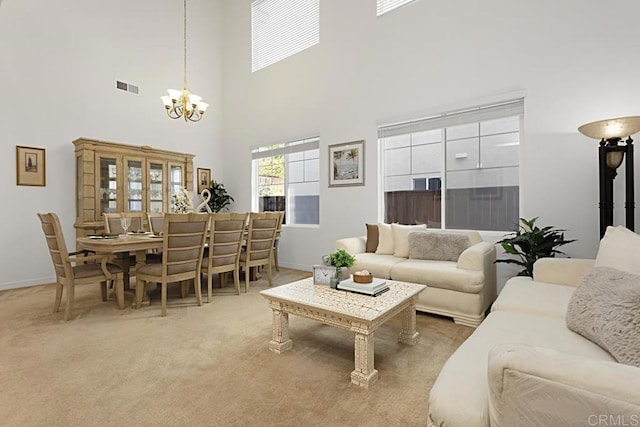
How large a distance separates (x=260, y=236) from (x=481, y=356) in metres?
3.18

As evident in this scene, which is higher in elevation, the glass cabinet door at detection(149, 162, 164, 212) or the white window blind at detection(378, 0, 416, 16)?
the white window blind at detection(378, 0, 416, 16)

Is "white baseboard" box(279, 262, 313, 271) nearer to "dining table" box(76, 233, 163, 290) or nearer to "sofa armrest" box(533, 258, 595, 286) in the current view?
"dining table" box(76, 233, 163, 290)


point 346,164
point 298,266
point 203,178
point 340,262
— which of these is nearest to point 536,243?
point 340,262

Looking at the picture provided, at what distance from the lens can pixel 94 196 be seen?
4.59 metres

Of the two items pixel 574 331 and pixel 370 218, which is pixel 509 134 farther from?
pixel 574 331

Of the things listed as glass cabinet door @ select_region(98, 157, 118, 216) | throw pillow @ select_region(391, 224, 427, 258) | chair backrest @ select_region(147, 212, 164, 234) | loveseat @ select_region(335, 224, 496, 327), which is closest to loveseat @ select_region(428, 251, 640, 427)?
loveseat @ select_region(335, 224, 496, 327)

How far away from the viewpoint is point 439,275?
9.78 ft

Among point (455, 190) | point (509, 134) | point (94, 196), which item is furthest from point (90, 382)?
point (509, 134)

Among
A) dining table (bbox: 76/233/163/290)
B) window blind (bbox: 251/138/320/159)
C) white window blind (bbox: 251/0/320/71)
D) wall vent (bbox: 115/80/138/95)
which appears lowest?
dining table (bbox: 76/233/163/290)

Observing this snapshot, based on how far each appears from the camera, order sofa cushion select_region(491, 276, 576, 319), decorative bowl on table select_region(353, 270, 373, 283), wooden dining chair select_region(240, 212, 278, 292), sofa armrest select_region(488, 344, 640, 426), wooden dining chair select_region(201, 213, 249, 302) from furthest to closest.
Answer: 1. wooden dining chair select_region(240, 212, 278, 292)
2. wooden dining chair select_region(201, 213, 249, 302)
3. decorative bowl on table select_region(353, 270, 373, 283)
4. sofa cushion select_region(491, 276, 576, 319)
5. sofa armrest select_region(488, 344, 640, 426)

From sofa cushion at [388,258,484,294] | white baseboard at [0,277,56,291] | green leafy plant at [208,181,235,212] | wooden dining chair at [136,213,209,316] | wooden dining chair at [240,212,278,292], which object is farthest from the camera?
green leafy plant at [208,181,235,212]

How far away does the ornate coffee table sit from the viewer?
189 cm

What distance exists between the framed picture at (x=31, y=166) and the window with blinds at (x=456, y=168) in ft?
15.5

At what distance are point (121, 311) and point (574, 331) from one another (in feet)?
11.8
